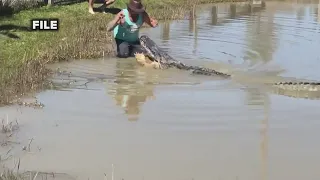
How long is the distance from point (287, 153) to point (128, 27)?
5266 mm

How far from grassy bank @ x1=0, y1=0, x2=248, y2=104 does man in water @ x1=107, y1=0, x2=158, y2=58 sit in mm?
436

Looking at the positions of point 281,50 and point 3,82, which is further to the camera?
point 281,50

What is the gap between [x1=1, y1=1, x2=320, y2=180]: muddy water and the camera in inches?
203

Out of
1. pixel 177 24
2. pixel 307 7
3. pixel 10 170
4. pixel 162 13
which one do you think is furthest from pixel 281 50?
pixel 307 7

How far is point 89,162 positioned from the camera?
5164 millimetres

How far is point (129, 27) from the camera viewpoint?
10.3 meters

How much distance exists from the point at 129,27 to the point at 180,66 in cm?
128

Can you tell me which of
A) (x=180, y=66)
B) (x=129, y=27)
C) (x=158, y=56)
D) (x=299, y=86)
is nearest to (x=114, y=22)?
(x=129, y=27)

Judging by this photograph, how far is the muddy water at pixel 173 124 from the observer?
5.16 m

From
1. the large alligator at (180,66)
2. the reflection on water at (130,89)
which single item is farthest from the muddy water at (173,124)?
the large alligator at (180,66)

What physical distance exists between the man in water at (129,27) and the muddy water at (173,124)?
0.26m

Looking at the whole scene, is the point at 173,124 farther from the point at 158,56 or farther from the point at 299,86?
the point at 158,56

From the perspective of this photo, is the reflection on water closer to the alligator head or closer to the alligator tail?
the alligator head

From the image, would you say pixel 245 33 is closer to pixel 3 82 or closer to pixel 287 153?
pixel 3 82
